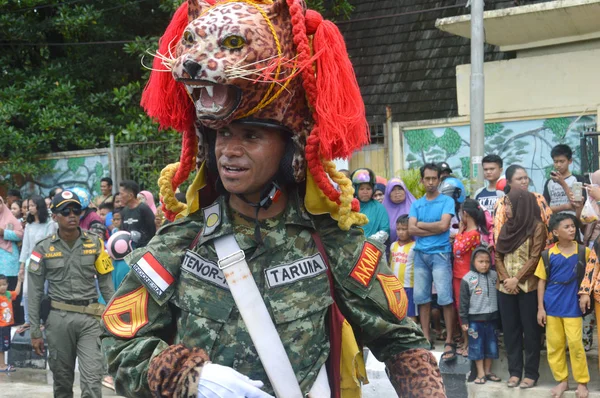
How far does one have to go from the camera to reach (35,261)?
304 inches

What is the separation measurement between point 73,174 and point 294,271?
13.0m

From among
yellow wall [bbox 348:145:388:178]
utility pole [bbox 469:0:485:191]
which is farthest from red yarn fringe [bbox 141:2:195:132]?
yellow wall [bbox 348:145:388:178]

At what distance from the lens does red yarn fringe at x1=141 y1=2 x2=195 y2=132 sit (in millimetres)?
3215

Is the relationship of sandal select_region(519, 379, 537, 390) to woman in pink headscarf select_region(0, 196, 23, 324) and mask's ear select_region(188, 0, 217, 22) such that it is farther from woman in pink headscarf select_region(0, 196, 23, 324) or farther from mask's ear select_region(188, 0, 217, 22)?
woman in pink headscarf select_region(0, 196, 23, 324)

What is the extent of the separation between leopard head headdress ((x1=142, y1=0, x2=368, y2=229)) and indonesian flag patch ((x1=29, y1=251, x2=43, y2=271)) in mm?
4752

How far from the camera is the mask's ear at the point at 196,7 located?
3108mm

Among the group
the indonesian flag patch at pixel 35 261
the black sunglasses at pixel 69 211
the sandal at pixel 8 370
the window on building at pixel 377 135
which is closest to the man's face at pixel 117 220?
the sandal at pixel 8 370

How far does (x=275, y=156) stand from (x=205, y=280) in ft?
1.66

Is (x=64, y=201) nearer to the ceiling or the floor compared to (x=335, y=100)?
nearer to the floor

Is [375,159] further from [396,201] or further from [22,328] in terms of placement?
[22,328]

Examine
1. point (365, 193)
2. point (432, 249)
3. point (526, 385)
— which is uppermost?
point (365, 193)

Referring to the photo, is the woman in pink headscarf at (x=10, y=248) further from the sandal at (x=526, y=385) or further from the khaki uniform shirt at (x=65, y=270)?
the sandal at (x=526, y=385)

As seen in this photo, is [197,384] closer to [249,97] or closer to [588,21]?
[249,97]

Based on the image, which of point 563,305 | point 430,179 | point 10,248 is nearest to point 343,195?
point 563,305
